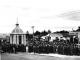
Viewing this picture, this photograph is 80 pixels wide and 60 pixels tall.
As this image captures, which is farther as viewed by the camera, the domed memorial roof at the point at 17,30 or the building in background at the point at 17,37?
the domed memorial roof at the point at 17,30

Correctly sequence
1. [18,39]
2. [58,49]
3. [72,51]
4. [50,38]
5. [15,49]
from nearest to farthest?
1. [72,51]
2. [58,49]
3. [15,49]
4. [18,39]
5. [50,38]

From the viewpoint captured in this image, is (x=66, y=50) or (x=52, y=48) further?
(x=52, y=48)

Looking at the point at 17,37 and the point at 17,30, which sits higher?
the point at 17,30

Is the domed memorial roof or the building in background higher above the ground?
the domed memorial roof

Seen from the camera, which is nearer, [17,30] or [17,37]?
[17,37]

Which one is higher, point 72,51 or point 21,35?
point 21,35

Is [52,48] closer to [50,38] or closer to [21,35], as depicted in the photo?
[21,35]

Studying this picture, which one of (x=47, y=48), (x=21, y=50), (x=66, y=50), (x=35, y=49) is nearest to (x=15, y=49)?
(x=21, y=50)

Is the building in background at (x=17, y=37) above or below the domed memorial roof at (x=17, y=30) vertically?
below

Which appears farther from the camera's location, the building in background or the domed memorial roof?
the domed memorial roof

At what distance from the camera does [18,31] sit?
7781cm

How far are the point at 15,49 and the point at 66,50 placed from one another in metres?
19.2

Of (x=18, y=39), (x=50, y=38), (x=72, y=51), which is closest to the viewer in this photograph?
(x=72, y=51)

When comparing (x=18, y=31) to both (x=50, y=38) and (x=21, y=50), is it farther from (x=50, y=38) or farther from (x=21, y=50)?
(x=50, y=38)
